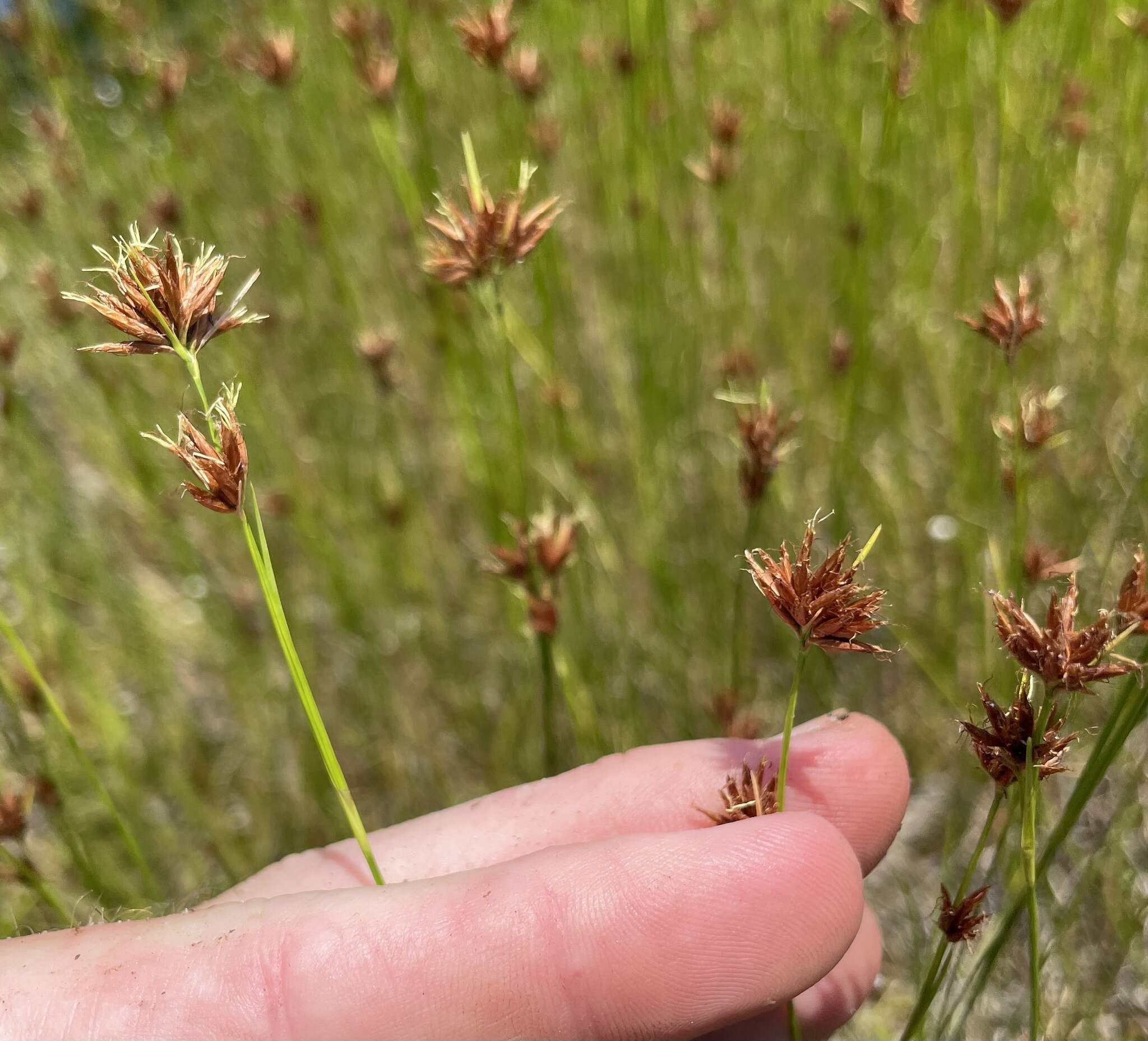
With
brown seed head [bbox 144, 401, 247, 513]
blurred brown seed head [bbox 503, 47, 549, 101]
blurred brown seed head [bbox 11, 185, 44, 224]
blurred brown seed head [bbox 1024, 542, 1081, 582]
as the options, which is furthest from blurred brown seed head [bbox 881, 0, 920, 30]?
blurred brown seed head [bbox 11, 185, 44, 224]

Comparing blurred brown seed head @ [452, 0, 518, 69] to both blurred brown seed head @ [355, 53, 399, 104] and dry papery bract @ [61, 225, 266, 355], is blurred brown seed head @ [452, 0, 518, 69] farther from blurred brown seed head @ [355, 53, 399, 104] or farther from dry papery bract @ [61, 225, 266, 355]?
dry papery bract @ [61, 225, 266, 355]

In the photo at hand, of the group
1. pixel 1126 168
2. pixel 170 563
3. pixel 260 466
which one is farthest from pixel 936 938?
pixel 170 563

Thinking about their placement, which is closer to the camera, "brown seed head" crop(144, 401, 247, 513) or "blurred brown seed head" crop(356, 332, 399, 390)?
"brown seed head" crop(144, 401, 247, 513)

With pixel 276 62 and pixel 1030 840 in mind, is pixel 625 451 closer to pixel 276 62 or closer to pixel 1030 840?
pixel 276 62

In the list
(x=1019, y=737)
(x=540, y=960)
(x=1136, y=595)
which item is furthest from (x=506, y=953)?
(x=1136, y=595)

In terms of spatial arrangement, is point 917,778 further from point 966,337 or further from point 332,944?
point 332,944

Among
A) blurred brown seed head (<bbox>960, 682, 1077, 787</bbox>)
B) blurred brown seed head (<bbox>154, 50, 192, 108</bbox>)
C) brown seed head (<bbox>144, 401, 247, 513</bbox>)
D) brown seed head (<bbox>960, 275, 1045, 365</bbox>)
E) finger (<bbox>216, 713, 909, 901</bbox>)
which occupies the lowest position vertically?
finger (<bbox>216, 713, 909, 901</bbox>)

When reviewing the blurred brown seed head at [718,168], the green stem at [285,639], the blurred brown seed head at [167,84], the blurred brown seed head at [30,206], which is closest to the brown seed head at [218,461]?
the green stem at [285,639]

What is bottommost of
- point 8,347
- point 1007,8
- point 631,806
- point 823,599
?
point 631,806
